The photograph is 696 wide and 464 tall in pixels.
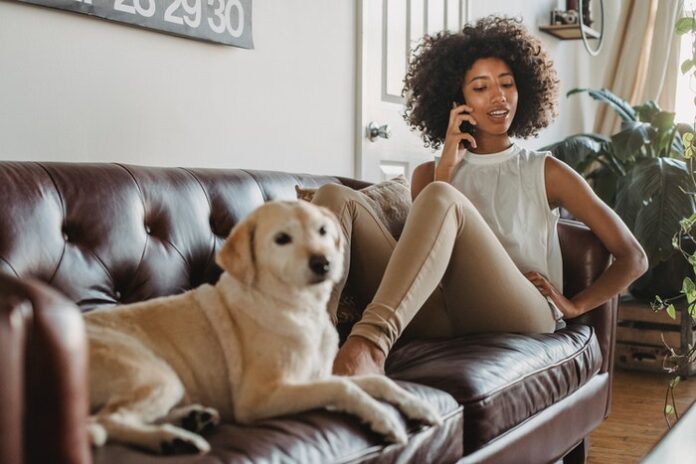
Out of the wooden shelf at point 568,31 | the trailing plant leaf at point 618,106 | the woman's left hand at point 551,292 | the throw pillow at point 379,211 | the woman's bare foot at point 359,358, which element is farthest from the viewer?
the wooden shelf at point 568,31

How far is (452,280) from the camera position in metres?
2.04

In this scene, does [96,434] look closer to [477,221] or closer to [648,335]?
[477,221]

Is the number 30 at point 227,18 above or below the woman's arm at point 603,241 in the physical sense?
above

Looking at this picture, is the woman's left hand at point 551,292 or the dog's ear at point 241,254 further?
the woman's left hand at point 551,292

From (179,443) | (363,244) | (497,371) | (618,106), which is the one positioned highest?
(618,106)

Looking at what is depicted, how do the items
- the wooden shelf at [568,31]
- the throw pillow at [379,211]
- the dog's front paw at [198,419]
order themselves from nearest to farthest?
the dog's front paw at [198,419]
the throw pillow at [379,211]
the wooden shelf at [568,31]

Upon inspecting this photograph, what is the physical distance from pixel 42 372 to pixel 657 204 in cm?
315

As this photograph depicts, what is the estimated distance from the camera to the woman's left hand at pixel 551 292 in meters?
2.19

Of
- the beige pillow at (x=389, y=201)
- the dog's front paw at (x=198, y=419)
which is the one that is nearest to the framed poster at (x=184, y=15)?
the beige pillow at (x=389, y=201)

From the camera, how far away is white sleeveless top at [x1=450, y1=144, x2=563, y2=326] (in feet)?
7.48

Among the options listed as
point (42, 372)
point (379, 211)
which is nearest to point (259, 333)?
point (42, 372)

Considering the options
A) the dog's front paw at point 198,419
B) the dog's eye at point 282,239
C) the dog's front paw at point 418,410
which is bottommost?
the dog's front paw at point 418,410

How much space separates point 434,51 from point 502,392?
4.57 ft

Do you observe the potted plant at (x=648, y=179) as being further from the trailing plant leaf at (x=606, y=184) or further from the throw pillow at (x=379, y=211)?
the throw pillow at (x=379, y=211)
